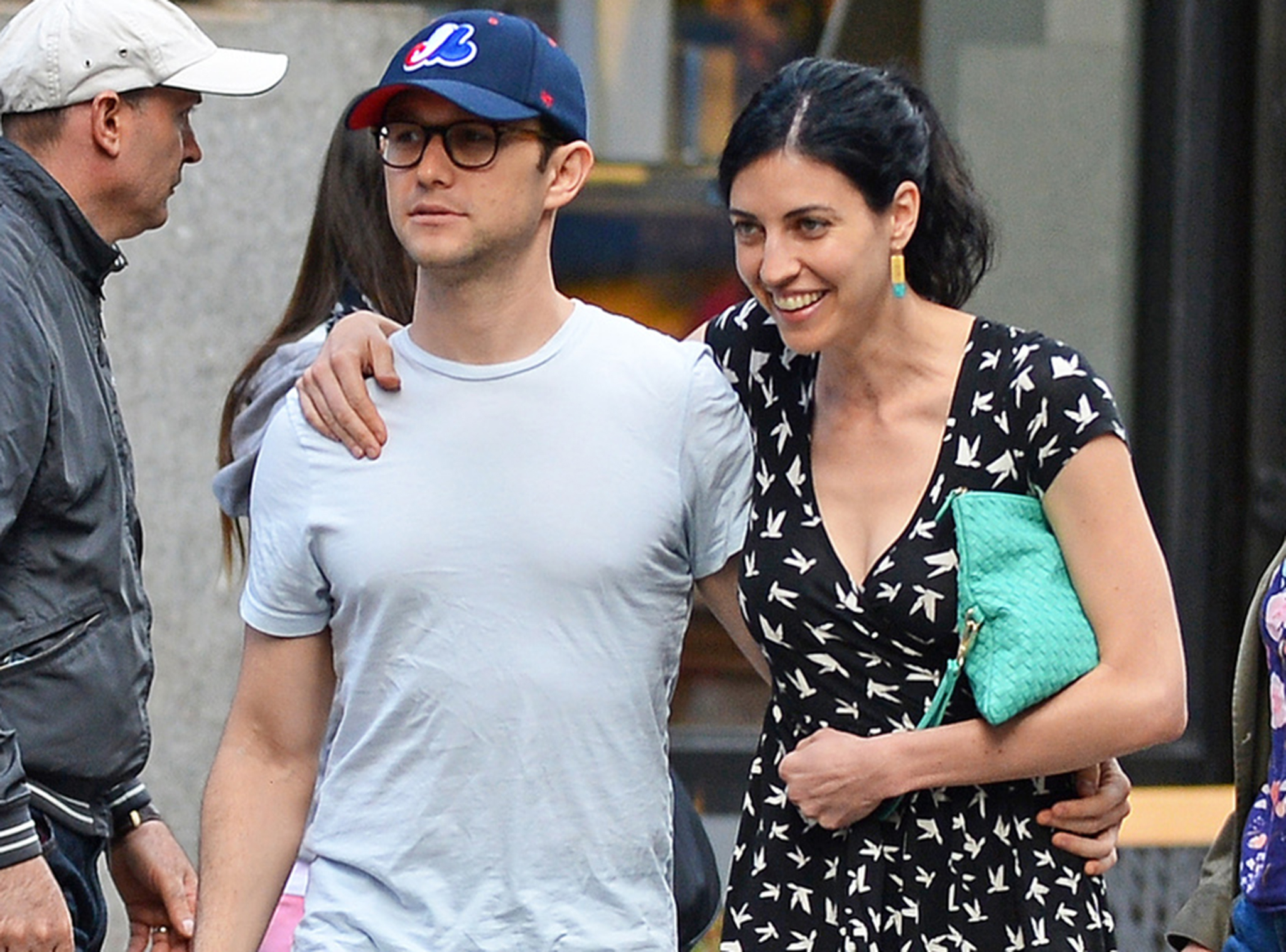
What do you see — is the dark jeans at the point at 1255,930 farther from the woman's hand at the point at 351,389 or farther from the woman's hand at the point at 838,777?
the woman's hand at the point at 351,389

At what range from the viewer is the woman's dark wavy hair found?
2.76m

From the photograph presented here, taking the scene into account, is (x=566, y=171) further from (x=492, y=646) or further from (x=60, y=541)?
(x=60, y=541)

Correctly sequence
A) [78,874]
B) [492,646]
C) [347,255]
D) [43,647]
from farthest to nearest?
[347,255], [78,874], [43,647], [492,646]

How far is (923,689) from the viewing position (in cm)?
270

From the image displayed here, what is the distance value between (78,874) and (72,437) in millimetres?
651

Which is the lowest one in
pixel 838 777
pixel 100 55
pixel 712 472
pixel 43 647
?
pixel 838 777

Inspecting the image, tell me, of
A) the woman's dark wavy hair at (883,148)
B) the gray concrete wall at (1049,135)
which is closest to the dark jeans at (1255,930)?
the woman's dark wavy hair at (883,148)

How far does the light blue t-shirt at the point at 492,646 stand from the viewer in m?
2.57

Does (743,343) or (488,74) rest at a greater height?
(488,74)

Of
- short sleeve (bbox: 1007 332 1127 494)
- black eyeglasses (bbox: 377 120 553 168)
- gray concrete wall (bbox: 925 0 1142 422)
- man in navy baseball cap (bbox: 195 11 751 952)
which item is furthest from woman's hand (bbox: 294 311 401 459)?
gray concrete wall (bbox: 925 0 1142 422)

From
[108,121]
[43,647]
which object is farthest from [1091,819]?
[108,121]

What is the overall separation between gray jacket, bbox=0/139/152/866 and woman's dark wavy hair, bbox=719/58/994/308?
0.96 meters

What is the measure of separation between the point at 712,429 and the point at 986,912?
0.74 m

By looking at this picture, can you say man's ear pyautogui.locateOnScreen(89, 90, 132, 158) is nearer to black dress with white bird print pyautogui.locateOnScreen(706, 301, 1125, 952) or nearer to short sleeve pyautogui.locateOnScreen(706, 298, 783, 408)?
short sleeve pyautogui.locateOnScreen(706, 298, 783, 408)
